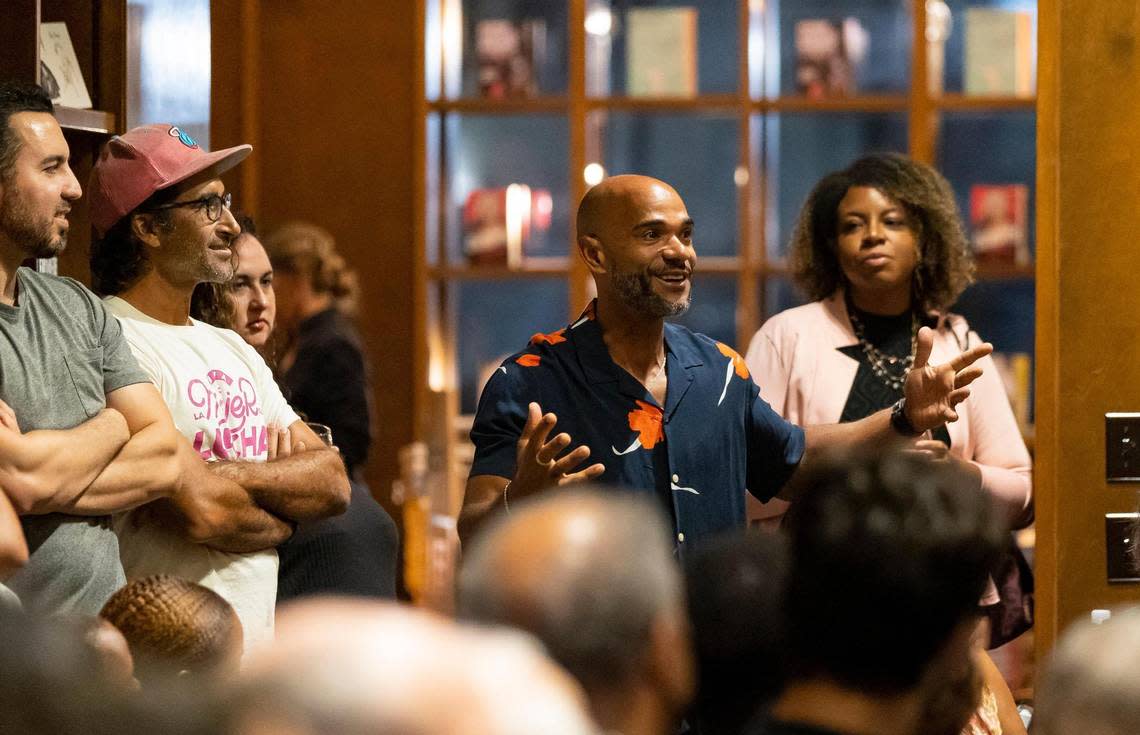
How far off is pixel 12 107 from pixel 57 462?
559 millimetres

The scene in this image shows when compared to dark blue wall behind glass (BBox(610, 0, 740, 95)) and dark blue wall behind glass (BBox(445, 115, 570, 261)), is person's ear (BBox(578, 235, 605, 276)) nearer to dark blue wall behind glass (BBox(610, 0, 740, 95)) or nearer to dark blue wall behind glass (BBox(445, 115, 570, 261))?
dark blue wall behind glass (BBox(445, 115, 570, 261))

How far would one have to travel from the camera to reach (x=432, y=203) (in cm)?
537

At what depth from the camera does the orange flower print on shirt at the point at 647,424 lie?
2.57 meters

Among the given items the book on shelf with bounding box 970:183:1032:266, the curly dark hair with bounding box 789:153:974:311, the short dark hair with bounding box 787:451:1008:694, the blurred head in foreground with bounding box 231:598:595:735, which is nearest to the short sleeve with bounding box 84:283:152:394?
the short dark hair with bounding box 787:451:1008:694

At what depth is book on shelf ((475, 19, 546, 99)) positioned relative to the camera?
17.7 feet

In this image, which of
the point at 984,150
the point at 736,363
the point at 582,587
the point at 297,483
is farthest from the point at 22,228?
the point at 984,150

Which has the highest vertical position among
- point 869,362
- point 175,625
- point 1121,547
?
point 869,362

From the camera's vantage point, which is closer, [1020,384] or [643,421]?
[643,421]

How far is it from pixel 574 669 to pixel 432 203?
4273 millimetres

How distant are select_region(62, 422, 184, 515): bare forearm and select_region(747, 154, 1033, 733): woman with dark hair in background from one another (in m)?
1.27

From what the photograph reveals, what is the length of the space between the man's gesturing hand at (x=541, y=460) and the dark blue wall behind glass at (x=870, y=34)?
3329 mm

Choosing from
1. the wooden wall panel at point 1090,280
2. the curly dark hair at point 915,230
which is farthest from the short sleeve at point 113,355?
the wooden wall panel at point 1090,280

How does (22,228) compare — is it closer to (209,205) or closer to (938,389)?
(209,205)

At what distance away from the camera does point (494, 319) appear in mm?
5473
